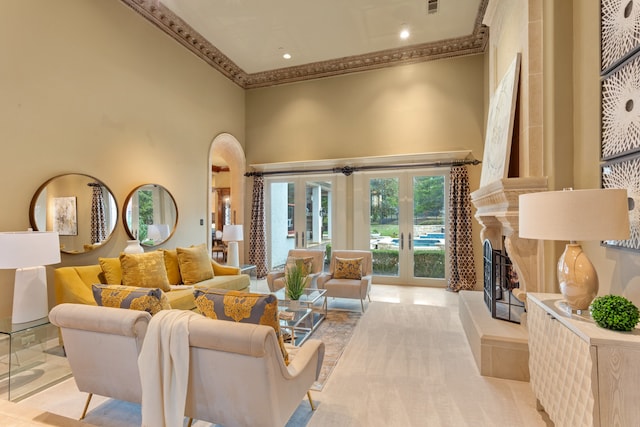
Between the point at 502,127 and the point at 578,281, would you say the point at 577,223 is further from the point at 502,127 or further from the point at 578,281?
the point at 502,127

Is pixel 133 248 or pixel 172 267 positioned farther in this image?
pixel 172 267

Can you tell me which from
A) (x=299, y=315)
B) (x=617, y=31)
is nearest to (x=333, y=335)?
(x=299, y=315)

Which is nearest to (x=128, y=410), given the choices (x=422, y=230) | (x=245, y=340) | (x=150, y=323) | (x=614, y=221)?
(x=150, y=323)

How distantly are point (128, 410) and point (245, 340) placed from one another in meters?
1.46

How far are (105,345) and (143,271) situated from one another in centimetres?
189

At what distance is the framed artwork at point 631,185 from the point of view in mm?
1730

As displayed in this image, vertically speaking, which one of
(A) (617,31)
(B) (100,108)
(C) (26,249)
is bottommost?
(C) (26,249)

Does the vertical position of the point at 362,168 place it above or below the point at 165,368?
above

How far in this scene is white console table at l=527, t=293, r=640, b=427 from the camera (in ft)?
4.53

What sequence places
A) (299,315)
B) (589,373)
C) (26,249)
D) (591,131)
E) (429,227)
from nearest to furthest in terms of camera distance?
(589,373) < (591,131) < (26,249) < (299,315) < (429,227)

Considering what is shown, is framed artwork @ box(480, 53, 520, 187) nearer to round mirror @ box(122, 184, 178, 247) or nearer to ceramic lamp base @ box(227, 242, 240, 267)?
ceramic lamp base @ box(227, 242, 240, 267)

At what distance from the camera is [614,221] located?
5.22 ft

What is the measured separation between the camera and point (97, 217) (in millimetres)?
3953

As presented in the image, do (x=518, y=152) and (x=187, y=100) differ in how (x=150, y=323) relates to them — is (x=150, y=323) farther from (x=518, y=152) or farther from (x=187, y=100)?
(x=187, y=100)
